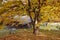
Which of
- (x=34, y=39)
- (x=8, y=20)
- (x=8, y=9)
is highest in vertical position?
(x=8, y=9)

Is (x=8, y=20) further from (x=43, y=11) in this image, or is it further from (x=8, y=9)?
(x=43, y=11)

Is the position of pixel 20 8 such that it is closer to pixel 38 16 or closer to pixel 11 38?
pixel 38 16

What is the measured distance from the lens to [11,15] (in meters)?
6.40

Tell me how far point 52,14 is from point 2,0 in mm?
2101

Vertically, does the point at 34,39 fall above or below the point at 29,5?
below

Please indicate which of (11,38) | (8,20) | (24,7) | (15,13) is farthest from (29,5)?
(11,38)

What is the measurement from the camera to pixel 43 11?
6.09 metres

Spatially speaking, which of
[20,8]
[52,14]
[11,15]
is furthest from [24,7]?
[52,14]

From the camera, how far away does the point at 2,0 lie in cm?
657

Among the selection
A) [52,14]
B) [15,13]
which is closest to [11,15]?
[15,13]

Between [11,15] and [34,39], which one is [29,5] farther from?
[34,39]

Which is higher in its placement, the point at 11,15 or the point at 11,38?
the point at 11,15

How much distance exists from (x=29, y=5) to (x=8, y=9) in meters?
0.85

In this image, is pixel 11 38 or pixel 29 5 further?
pixel 11 38
